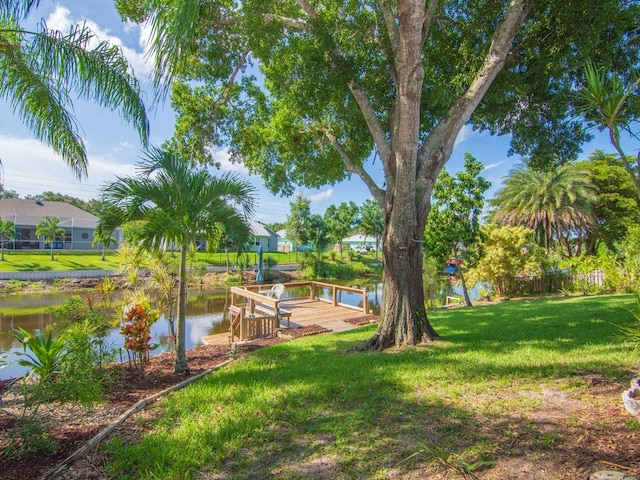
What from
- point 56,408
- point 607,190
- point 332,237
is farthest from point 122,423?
point 332,237

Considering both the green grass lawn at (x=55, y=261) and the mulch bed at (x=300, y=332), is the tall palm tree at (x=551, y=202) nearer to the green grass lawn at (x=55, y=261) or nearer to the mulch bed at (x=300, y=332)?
the mulch bed at (x=300, y=332)

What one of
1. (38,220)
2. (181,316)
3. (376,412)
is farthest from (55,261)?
(376,412)

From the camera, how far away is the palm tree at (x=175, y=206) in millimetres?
4560

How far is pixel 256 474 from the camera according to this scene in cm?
234

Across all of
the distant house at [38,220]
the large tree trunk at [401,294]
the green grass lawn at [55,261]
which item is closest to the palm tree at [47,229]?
the green grass lawn at [55,261]

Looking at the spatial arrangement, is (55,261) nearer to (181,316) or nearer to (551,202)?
(181,316)

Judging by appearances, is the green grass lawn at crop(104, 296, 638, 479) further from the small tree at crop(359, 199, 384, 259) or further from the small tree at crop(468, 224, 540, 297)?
the small tree at crop(359, 199, 384, 259)

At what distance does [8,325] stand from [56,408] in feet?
42.0

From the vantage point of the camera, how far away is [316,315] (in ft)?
33.7

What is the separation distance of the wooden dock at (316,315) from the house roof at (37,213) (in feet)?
100

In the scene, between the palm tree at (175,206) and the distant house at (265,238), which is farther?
the distant house at (265,238)

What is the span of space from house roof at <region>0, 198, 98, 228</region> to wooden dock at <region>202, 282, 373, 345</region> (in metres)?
30.5

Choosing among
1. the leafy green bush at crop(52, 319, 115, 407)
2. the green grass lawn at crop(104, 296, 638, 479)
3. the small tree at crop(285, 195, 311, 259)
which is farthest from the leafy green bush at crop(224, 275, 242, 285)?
the leafy green bush at crop(52, 319, 115, 407)

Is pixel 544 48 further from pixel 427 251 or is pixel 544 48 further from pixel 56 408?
pixel 56 408
